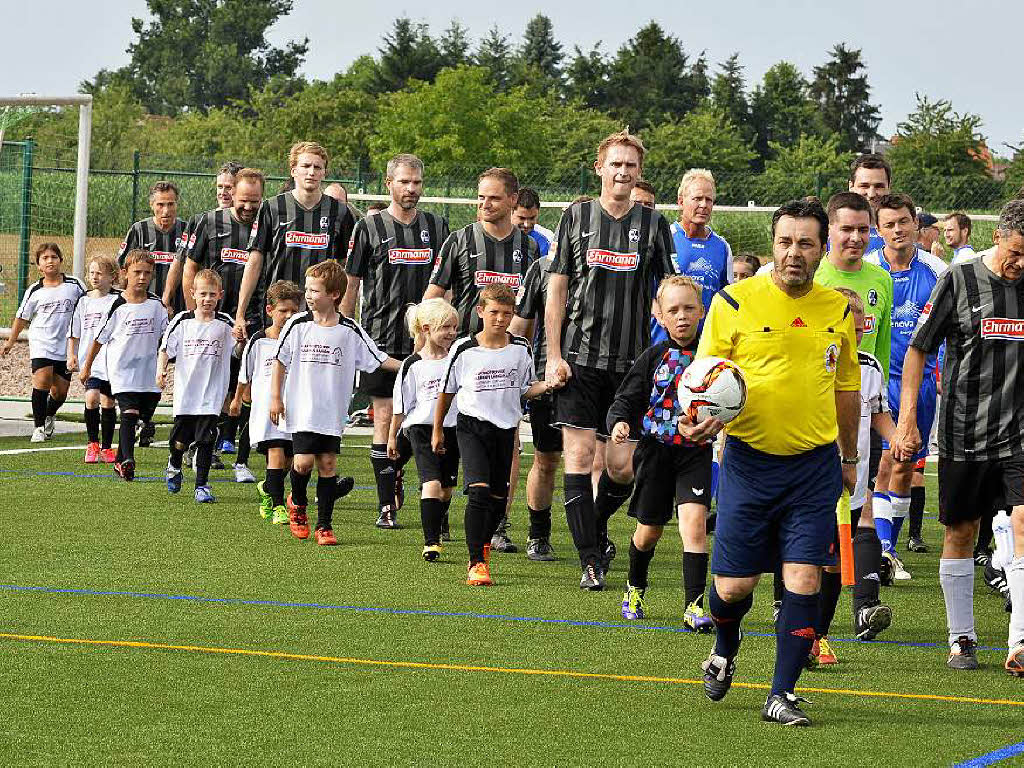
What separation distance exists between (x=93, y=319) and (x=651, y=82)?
299ft

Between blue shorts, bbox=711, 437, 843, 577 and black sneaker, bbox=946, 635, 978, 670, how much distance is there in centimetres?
114

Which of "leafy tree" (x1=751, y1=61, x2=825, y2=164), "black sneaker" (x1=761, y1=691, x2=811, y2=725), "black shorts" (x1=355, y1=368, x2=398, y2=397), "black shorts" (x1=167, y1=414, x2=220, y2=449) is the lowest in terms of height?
"black sneaker" (x1=761, y1=691, x2=811, y2=725)

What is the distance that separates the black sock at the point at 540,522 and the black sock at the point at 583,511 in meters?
0.96

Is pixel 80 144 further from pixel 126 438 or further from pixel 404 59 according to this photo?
pixel 404 59

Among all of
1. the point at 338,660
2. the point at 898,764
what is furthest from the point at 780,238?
the point at 338,660

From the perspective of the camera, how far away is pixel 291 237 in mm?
12047

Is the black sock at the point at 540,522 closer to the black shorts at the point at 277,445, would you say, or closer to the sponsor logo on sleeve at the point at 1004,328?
the black shorts at the point at 277,445

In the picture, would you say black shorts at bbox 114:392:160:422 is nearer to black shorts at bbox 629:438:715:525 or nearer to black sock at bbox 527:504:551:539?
black sock at bbox 527:504:551:539

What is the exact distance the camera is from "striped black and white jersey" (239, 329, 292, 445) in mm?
10578

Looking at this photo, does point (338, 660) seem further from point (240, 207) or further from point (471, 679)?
point (240, 207)

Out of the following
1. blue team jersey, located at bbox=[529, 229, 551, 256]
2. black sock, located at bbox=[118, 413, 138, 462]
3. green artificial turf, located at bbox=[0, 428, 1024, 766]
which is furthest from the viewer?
black sock, located at bbox=[118, 413, 138, 462]

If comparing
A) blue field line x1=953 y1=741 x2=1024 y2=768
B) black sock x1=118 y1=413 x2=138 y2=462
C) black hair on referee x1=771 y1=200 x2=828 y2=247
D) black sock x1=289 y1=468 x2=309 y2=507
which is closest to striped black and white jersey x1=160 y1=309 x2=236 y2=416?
black sock x1=118 y1=413 x2=138 y2=462

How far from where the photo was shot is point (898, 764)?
536cm

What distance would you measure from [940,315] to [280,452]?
4.81 meters
